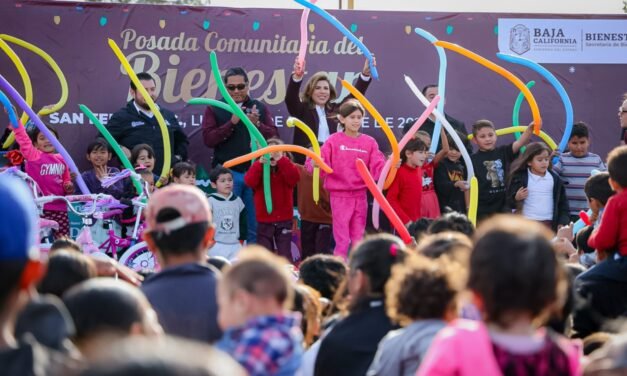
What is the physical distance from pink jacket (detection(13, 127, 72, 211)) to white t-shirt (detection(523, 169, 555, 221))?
4.50 m

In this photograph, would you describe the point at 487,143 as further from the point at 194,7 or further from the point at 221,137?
the point at 194,7

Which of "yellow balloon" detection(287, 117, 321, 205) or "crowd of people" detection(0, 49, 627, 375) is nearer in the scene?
"crowd of people" detection(0, 49, 627, 375)

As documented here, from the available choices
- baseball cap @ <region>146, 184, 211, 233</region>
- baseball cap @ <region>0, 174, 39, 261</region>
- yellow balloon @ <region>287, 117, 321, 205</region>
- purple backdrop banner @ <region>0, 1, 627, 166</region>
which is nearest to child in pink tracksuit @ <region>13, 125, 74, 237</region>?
purple backdrop banner @ <region>0, 1, 627, 166</region>

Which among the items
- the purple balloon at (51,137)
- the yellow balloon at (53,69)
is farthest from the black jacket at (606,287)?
the yellow balloon at (53,69)

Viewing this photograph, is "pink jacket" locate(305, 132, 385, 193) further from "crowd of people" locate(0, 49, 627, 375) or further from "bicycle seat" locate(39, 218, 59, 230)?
"crowd of people" locate(0, 49, 627, 375)

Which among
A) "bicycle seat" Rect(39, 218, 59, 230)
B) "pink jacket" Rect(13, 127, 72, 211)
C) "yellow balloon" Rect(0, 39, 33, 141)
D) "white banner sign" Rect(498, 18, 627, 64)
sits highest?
"white banner sign" Rect(498, 18, 627, 64)

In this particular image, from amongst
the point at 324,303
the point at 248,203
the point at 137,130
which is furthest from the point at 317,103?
the point at 324,303

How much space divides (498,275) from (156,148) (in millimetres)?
8680

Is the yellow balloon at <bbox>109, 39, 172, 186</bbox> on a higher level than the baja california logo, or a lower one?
lower

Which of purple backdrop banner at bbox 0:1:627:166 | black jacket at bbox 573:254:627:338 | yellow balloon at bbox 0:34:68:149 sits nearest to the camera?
black jacket at bbox 573:254:627:338

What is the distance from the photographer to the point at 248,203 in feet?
35.1

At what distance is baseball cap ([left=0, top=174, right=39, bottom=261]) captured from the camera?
2.04 metres

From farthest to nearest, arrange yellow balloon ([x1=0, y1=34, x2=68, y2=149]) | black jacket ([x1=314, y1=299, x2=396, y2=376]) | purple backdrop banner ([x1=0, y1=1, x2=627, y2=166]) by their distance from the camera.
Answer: purple backdrop banner ([x1=0, y1=1, x2=627, y2=166]) < yellow balloon ([x1=0, y1=34, x2=68, y2=149]) < black jacket ([x1=314, y1=299, x2=396, y2=376])

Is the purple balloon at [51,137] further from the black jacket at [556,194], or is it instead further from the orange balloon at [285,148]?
the black jacket at [556,194]
